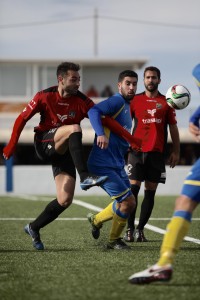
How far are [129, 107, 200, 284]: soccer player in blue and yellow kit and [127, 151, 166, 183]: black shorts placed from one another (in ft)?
12.6

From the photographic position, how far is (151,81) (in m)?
9.67

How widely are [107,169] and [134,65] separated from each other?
30491mm

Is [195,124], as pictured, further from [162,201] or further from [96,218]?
[162,201]

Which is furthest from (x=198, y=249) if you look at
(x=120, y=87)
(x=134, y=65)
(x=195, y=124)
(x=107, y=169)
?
(x=134, y=65)

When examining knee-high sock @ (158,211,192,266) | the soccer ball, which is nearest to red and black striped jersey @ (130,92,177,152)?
the soccer ball

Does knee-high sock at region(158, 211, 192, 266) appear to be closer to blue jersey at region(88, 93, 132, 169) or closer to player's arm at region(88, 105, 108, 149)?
player's arm at region(88, 105, 108, 149)

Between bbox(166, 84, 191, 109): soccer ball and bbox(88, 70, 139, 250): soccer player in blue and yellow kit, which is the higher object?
bbox(166, 84, 191, 109): soccer ball

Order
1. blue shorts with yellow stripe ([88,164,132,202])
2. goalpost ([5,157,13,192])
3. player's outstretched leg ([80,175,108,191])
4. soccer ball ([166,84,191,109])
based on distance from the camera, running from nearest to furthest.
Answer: player's outstretched leg ([80,175,108,191]) < blue shorts with yellow stripe ([88,164,132,202]) < soccer ball ([166,84,191,109]) < goalpost ([5,157,13,192])

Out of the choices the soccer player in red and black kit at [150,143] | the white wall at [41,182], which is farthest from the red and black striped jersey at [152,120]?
the white wall at [41,182]

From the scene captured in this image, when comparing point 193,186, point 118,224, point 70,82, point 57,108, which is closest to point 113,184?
point 118,224

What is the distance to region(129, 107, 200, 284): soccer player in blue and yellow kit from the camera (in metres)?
5.68

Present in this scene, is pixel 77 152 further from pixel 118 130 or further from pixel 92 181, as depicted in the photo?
pixel 118 130

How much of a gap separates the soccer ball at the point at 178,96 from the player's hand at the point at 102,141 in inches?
57.2

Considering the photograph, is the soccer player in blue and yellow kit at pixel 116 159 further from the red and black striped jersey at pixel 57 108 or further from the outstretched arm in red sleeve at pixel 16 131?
the outstretched arm in red sleeve at pixel 16 131
